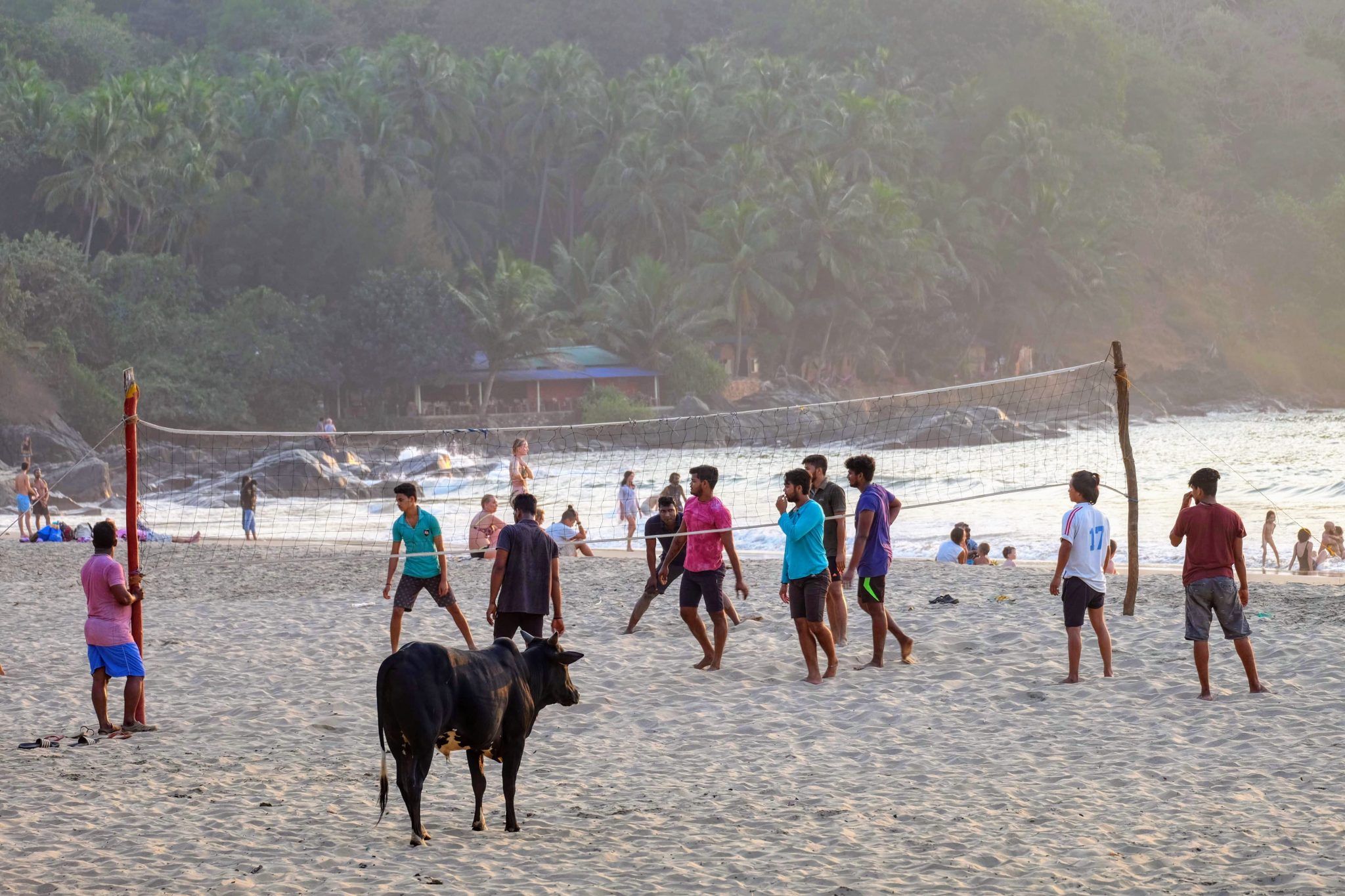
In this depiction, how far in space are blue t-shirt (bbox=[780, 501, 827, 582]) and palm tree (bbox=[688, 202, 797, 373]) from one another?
4655cm

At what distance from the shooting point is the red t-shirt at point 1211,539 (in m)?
7.64

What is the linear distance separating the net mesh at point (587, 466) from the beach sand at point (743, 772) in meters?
9.01

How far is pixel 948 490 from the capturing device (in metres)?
35.4

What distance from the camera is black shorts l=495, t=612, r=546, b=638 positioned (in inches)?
317

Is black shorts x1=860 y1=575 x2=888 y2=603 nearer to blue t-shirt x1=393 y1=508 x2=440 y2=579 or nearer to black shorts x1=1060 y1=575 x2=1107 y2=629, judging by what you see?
black shorts x1=1060 y1=575 x2=1107 y2=629

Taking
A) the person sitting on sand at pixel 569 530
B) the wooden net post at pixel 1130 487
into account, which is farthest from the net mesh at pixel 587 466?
the wooden net post at pixel 1130 487

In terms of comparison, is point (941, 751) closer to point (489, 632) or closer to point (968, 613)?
point (968, 613)

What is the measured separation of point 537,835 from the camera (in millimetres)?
5656

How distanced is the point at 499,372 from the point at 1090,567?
43.4 meters

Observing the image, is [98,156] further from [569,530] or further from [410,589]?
[410,589]

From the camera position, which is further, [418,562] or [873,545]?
[418,562]

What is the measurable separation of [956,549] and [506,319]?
114ft

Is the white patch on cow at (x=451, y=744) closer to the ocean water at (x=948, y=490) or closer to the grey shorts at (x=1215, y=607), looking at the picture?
the grey shorts at (x=1215, y=607)

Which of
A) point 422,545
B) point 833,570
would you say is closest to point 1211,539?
point 833,570
